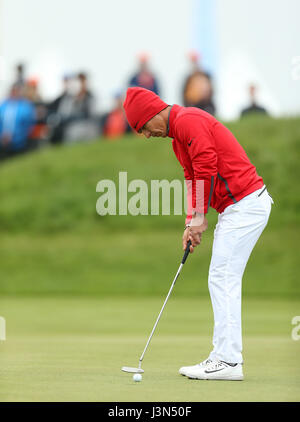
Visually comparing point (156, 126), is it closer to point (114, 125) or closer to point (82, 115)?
point (82, 115)

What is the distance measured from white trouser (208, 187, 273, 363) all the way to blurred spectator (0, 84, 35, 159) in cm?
1209

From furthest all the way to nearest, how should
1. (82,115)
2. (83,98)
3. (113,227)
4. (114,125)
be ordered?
(114,125) → (113,227) → (82,115) → (83,98)

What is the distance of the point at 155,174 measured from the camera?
19.0 metres

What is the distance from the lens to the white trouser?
5793 mm

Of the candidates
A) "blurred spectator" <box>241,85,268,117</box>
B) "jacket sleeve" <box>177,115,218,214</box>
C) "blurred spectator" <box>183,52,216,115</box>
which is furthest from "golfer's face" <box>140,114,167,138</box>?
"blurred spectator" <box>241,85,268,117</box>

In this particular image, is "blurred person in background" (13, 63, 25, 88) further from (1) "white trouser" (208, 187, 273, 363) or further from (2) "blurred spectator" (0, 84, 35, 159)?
(1) "white trouser" (208, 187, 273, 363)

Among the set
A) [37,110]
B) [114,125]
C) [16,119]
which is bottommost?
[16,119]

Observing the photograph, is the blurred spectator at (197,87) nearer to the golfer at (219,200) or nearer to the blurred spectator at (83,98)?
the blurred spectator at (83,98)

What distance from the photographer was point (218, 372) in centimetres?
573

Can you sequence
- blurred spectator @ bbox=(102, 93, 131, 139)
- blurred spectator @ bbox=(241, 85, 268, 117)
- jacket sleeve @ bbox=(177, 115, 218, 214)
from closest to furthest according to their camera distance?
1. jacket sleeve @ bbox=(177, 115, 218, 214)
2. blurred spectator @ bbox=(102, 93, 131, 139)
3. blurred spectator @ bbox=(241, 85, 268, 117)

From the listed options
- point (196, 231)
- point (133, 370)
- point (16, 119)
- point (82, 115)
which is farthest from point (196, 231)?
point (82, 115)

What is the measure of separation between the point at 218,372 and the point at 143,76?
12.1m
